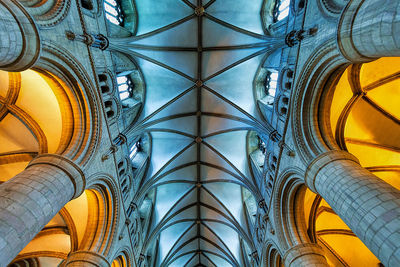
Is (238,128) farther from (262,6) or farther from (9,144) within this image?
(9,144)

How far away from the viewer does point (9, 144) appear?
9594 millimetres

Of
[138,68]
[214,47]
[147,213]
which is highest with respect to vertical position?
[214,47]

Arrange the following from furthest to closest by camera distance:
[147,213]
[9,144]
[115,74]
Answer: [147,213] → [115,74] → [9,144]

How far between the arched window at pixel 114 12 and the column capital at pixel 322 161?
1126 cm

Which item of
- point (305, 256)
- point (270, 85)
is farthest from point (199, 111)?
point (305, 256)

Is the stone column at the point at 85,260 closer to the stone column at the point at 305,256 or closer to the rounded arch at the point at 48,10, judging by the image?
the stone column at the point at 305,256

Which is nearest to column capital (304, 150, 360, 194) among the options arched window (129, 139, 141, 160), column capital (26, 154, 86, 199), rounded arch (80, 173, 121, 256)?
column capital (26, 154, 86, 199)

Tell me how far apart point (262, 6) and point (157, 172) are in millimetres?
11769

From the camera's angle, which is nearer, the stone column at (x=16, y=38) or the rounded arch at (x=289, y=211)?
the stone column at (x=16, y=38)

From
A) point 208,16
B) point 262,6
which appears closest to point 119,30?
point 208,16

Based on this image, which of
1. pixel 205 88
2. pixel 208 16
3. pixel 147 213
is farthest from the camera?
pixel 147 213

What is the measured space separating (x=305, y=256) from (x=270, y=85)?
30.0 ft

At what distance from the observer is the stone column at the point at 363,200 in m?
4.51

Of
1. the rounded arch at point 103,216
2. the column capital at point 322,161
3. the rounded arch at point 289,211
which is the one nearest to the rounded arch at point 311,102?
the column capital at point 322,161
